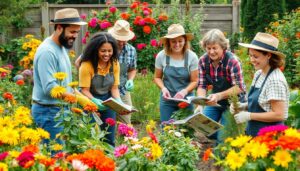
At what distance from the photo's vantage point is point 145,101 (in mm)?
7113

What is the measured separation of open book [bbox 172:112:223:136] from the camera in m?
4.21

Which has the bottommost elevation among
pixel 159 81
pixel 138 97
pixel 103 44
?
pixel 138 97

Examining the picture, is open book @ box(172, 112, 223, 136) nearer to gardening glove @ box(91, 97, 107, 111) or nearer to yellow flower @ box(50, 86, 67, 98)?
gardening glove @ box(91, 97, 107, 111)

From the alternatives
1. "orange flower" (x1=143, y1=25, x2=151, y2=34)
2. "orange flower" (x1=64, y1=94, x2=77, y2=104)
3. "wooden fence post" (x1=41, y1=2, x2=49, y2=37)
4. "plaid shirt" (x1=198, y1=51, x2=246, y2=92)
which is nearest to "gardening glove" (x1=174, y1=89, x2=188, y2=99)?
"plaid shirt" (x1=198, y1=51, x2=246, y2=92)

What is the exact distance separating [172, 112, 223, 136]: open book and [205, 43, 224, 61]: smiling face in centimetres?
60

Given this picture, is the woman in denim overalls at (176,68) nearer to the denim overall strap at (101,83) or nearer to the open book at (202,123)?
the open book at (202,123)

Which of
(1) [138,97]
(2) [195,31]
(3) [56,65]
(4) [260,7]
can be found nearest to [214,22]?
(4) [260,7]

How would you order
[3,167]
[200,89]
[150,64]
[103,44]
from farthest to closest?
[150,64] → [200,89] → [103,44] → [3,167]

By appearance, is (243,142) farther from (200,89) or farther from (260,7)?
(260,7)

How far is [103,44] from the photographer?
4.38m

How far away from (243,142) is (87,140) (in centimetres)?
122

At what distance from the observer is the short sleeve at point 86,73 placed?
4457 mm

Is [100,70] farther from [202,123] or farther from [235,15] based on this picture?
[235,15]

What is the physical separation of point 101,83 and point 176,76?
0.77m
